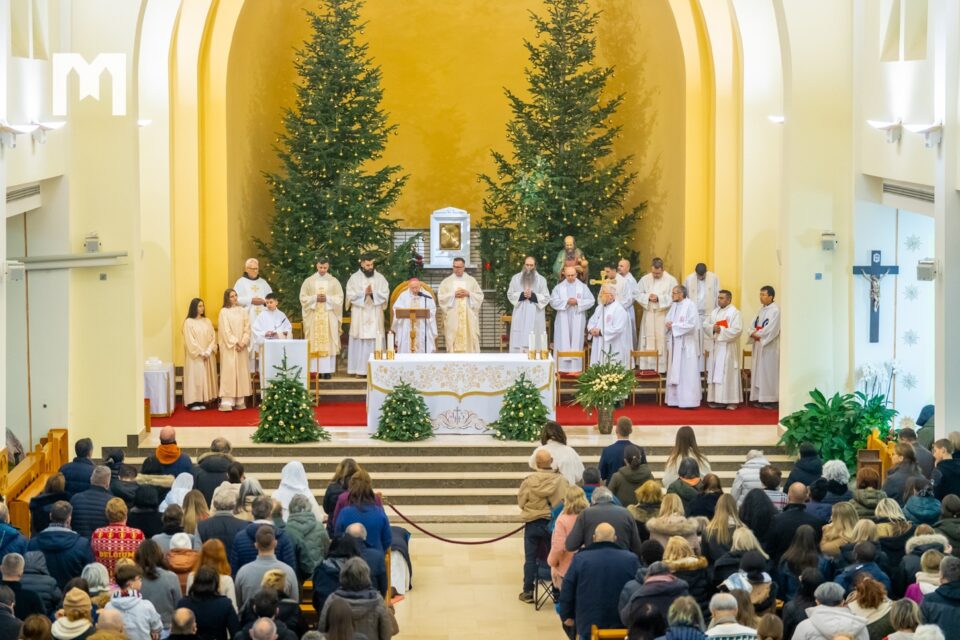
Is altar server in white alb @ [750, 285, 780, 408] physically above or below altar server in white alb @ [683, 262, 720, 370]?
below

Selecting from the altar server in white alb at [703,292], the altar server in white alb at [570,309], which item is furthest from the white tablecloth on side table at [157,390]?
the altar server in white alb at [703,292]

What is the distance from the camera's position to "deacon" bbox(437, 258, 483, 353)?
2186cm

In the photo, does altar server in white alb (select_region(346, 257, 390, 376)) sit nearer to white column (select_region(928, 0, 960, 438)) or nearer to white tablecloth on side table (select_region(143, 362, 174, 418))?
white tablecloth on side table (select_region(143, 362, 174, 418))

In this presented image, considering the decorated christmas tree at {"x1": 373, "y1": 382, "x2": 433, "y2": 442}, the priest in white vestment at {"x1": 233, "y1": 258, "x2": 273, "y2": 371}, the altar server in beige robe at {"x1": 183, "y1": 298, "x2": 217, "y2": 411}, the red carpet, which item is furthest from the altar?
the priest in white vestment at {"x1": 233, "y1": 258, "x2": 273, "y2": 371}

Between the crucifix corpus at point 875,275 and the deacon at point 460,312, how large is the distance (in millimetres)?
5738

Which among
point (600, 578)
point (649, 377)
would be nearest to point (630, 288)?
point (649, 377)

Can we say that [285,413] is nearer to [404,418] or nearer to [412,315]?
[404,418]

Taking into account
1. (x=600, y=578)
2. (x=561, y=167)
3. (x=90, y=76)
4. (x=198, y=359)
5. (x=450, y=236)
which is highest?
(x=90, y=76)

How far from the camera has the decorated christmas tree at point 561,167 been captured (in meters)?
22.8

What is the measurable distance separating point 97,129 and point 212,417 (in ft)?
13.5

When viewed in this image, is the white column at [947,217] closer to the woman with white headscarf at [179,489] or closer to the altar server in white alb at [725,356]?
the altar server in white alb at [725,356]

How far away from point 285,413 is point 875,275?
693cm

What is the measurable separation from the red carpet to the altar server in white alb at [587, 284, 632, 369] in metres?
0.90

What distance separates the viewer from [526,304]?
71.8 feet
